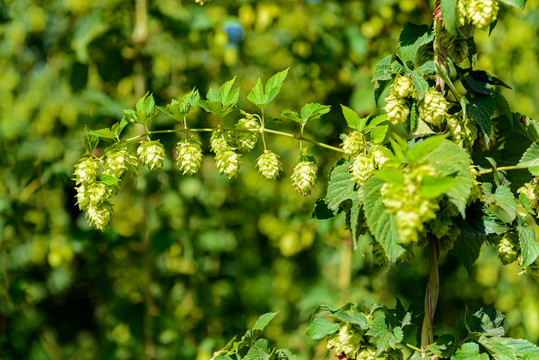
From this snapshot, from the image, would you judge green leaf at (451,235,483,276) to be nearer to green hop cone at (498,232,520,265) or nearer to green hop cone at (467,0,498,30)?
green hop cone at (498,232,520,265)

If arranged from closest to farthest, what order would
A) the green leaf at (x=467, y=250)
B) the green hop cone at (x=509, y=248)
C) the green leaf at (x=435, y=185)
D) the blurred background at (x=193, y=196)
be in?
1. the green leaf at (x=435, y=185)
2. the green hop cone at (x=509, y=248)
3. the green leaf at (x=467, y=250)
4. the blurred background at (x=193, y=196)

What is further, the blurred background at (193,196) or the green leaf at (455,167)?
the blurred background at (193,196)

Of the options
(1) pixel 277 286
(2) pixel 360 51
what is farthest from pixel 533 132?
(1) pixel 277 286

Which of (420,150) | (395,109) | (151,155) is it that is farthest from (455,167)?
(151,155)

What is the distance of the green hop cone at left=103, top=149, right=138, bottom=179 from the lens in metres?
0.81

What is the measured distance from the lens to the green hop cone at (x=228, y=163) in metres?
0.82

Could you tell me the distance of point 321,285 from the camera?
7.71 feet

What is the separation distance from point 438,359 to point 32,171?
1885 millimetres

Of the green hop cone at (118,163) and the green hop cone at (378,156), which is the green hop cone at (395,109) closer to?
the green hop cone at (378,156)

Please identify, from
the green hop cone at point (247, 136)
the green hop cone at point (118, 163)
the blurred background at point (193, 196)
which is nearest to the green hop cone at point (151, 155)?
the green hop cone at point (118, 163)

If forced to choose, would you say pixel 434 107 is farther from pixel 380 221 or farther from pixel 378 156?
pixel 380 221

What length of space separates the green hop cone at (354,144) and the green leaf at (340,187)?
0.10 ft

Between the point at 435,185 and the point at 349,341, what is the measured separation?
1.05 feet

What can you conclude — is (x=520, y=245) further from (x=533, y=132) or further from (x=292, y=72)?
(x=292, y=72)
